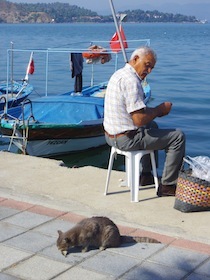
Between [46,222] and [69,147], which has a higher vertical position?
[46,222]

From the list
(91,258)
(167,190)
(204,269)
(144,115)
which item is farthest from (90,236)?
(167,190)

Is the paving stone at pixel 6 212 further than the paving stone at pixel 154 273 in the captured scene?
Yes

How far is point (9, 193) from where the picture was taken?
589 cm

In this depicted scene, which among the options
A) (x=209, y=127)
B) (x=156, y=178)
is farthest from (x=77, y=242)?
(x=209, y=127)

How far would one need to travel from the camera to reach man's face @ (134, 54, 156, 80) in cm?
549

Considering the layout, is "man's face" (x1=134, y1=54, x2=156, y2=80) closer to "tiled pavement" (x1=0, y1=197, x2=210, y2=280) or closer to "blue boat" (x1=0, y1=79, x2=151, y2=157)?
"tiled pavement" (x1=0, y1=197, x2=210, y2=280)

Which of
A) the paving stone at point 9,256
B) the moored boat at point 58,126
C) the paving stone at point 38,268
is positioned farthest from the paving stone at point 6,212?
the moored boat at point 58,126

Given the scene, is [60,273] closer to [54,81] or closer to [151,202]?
[151,202]

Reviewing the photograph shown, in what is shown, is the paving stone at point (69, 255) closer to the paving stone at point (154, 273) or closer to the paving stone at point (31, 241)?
the paving stone at point (31, 241)

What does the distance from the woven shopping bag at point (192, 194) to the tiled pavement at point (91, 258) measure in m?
0.65

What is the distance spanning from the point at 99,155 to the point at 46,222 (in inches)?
275

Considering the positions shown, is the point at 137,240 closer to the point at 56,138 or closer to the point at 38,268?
the point at 38,268

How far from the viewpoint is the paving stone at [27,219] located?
5.01 metres

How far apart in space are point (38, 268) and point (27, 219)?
1.03m
